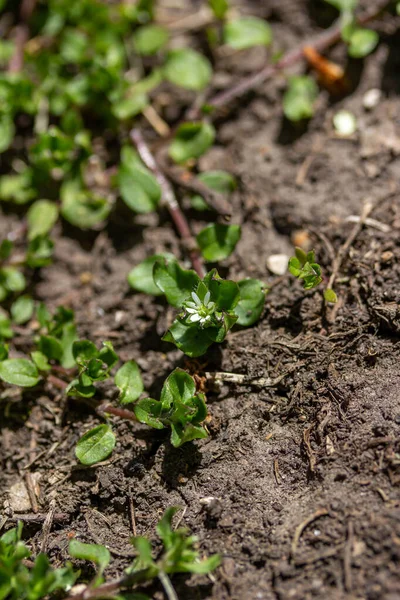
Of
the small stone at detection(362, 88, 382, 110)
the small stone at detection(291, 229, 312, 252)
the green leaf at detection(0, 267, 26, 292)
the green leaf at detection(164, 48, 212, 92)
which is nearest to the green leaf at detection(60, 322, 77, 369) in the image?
the green leaf at detection(0, 267, 26, 292)

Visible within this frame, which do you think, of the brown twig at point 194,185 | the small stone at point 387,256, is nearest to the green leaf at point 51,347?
the brown twig at point 194,185

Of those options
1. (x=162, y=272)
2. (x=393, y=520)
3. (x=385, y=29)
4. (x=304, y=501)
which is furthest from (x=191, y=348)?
(x=385, y=29)

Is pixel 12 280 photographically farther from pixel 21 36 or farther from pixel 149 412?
pixel 21 36

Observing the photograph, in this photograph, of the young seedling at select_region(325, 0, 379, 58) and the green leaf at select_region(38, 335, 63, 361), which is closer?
the green leaf at select_region(38, 335, 63, 361)

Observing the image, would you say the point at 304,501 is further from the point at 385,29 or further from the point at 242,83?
the point at 385,29

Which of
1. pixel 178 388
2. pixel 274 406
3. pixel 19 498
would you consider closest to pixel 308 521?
pixel 274 406

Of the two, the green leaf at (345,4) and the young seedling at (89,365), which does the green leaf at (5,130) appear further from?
the green leaf at (345,4)

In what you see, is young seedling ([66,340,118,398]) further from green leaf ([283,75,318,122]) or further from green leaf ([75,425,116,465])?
green leaf ([283,75,318,122])
